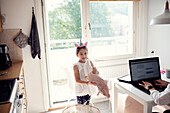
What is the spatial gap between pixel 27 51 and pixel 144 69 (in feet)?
5.84

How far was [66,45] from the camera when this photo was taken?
340cm

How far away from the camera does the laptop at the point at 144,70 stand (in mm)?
1729

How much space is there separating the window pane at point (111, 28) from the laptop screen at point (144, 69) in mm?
1289

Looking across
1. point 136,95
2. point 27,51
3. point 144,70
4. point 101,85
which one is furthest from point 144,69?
point 27,51

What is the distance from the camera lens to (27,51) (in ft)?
8.25

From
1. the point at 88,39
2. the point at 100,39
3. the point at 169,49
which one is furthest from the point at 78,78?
the point at 169,49

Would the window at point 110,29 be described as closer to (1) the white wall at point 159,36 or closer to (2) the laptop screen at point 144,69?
(1) the white wall at point 159,36

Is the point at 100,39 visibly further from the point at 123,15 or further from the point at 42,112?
the point at 42,112

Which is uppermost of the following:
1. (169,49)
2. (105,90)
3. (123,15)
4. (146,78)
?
(123,15)

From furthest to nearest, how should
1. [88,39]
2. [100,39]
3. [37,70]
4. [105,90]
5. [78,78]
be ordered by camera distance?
[100,39]
[88,39]
[37,70]
[78,78]
[105,90]

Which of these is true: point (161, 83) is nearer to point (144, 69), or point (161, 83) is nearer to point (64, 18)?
point (144, 69)

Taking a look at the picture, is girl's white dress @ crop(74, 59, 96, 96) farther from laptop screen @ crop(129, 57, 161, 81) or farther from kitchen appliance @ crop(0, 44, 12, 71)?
kitchen appliance @ crop(0, 44, 12, 71)

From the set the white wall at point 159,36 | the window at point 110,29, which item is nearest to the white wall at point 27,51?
the window at point 110,29

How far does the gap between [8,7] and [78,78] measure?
1511mm
